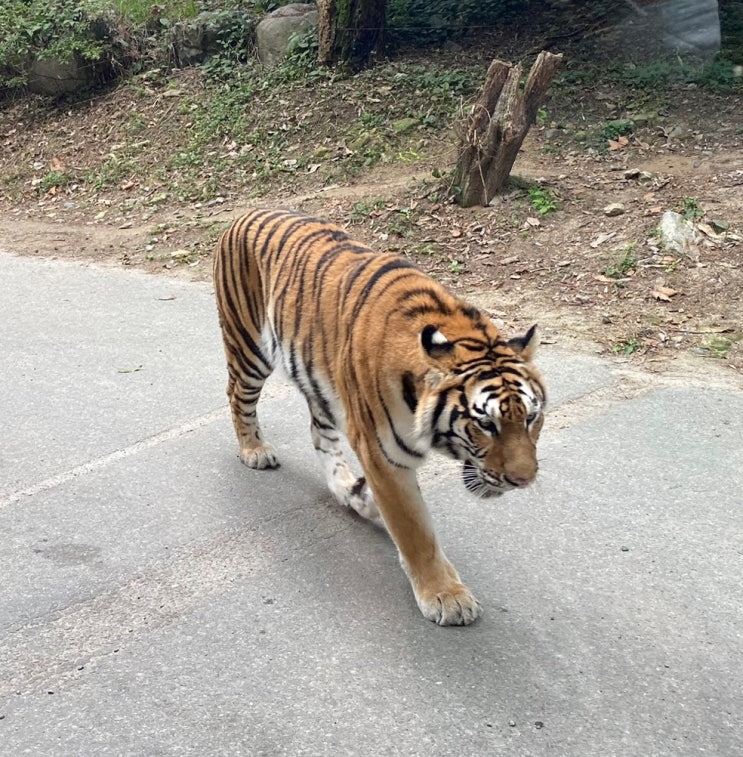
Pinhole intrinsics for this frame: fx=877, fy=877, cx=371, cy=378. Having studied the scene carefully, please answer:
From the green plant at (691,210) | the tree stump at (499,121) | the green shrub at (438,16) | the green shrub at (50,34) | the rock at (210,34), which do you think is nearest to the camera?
the green plant at (691,210)

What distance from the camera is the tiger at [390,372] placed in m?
2.87

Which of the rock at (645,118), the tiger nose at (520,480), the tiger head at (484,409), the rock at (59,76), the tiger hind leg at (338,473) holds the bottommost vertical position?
the rock at (645,118)

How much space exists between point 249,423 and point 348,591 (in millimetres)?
1382

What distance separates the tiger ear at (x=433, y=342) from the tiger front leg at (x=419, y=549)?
520 millimetres

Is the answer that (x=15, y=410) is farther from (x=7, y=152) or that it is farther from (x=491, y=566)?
(x=7, y=152)

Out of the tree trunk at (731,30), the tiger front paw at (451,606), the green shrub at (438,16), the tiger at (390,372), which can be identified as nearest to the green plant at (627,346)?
the tiger at (390,372)

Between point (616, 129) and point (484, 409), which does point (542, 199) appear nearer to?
point (616, 129)

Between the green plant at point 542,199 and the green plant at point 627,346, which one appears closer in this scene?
the green plant at point 627,346

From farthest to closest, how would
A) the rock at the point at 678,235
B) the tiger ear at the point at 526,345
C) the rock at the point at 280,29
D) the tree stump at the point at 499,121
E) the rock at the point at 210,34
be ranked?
the rock at the point at 210,34 < the rock at the point at 280,29 < the tree stump at the point at 499,121 < the rock at the point at 678,235 < the tiger ear at the point at 526,345

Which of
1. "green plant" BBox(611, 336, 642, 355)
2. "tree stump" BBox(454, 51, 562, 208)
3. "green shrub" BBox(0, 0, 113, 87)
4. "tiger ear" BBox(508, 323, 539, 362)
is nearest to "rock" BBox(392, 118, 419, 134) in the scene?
"tree stump" BBox(454, 51, 562, 208)

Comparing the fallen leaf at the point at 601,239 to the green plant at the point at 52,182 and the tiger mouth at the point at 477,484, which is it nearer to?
the tiger mouth at the point at 477,484

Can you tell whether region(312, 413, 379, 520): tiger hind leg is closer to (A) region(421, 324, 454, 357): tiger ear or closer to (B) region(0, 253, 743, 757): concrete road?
(B) region(0, 253, 743, 757): concrete road

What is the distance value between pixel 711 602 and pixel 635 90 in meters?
8.36

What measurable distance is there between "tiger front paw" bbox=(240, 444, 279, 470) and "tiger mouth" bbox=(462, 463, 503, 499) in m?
1.84
